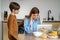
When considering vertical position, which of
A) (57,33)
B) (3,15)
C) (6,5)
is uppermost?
(6,5)

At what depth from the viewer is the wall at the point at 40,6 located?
4.91 meters

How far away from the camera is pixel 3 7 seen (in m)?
4.88

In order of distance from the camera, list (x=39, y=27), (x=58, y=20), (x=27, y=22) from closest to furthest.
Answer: (x=39, y=27)
(x=27, y=22)
(x=58, y=20)

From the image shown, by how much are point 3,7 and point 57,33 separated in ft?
8.64

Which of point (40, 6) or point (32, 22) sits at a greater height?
point (40, 6)

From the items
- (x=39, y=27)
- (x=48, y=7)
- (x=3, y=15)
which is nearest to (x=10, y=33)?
(x=39, y=27)

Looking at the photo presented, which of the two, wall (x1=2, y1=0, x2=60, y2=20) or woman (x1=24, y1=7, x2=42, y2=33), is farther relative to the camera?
wall (x1=2, y1=0, x2=60, y2=20)

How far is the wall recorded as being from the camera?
491 centimetres

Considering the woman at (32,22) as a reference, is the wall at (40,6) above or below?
above

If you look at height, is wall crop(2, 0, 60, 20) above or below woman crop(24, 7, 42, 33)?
above

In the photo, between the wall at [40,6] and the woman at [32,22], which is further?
the wall at [40,6]

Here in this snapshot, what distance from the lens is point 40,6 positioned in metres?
4.98

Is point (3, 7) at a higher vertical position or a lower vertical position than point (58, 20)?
higher

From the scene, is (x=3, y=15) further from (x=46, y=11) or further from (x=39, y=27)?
(x=39, y=27)
